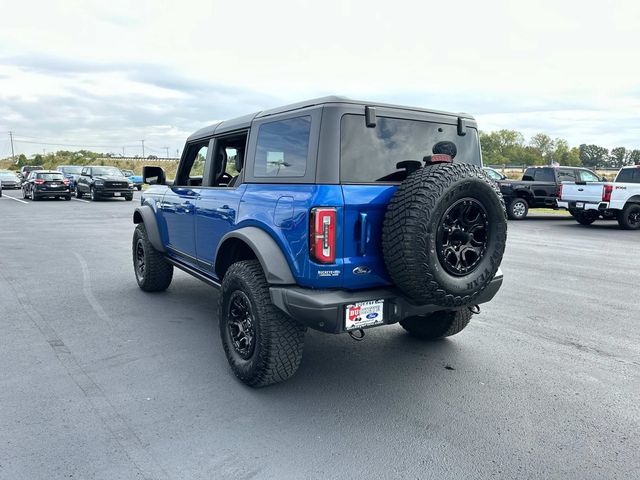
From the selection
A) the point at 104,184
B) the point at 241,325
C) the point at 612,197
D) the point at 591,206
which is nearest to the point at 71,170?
the point at 104,184

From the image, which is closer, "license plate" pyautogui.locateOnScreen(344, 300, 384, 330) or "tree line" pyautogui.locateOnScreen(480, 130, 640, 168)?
"license plate" pyautogui.locateOnScreen(344, 300, 384, 330)

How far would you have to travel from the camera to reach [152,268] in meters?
5.99

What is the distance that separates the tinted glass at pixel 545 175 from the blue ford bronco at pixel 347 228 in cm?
1528

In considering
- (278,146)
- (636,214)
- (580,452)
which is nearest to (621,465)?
(580,452)

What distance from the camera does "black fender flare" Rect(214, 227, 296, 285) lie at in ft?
10.6

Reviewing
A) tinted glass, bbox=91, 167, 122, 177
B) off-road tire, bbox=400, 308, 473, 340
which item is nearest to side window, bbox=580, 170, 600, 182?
off-road tire, bbox=400, 308, 473, 340

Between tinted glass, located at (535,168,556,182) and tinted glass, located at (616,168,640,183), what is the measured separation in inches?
93.6

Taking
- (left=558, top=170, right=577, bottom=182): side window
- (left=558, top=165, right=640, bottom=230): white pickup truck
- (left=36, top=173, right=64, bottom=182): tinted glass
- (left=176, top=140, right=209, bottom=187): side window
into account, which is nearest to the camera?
(left=176, top=140, right=209, bottom=187): side window

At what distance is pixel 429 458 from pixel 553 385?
1.52 metres

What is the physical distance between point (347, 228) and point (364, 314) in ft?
1.86

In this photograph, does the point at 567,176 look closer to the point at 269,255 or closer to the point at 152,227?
the point at 152,227

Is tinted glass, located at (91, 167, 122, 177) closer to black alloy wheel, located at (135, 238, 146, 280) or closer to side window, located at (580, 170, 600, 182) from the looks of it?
black alloy wheel, located at (135, 238, 146, 280)

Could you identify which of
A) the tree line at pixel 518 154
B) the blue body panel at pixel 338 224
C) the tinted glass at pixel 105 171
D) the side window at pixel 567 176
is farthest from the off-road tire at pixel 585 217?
the tree line at pixel 518 154

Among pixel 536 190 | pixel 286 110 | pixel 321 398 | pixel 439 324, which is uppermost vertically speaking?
pixel 286 110
